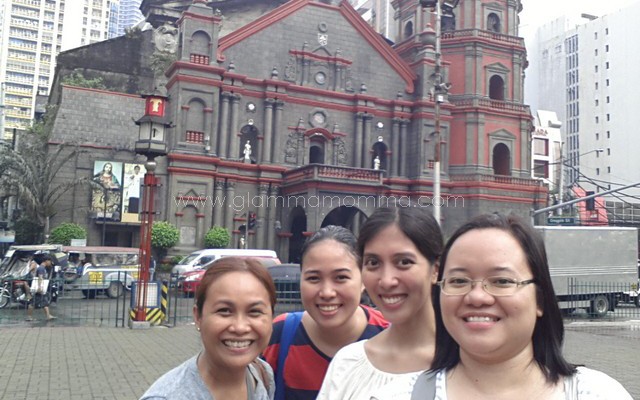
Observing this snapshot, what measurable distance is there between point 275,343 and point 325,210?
2612cm

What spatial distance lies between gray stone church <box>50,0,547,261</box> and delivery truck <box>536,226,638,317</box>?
388 inches

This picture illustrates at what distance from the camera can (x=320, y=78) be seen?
1340 inches

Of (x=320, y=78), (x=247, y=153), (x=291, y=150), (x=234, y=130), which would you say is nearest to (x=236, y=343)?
(x=247, y=153)

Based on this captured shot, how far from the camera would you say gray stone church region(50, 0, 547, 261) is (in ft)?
98.2

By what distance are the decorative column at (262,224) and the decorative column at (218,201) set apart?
6.28ft

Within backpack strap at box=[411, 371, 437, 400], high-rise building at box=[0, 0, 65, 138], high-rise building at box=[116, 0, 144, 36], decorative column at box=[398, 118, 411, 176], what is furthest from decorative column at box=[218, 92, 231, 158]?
high-rise building at box=[116, 0, 144, 36]

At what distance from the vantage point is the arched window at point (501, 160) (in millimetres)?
37219

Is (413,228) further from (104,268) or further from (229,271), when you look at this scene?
(104,268)

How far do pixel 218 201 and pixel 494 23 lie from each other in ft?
67.3

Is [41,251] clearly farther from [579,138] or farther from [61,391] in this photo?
[579,138]

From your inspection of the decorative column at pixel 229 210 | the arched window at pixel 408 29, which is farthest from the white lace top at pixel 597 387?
the arched window at pixel 408 29

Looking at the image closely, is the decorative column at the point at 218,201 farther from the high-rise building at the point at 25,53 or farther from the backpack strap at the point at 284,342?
the high-rise building at the point at 25,53

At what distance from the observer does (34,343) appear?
39.4 ft

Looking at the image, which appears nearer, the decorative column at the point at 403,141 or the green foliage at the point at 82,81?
the decorative column at the point at 403,141
